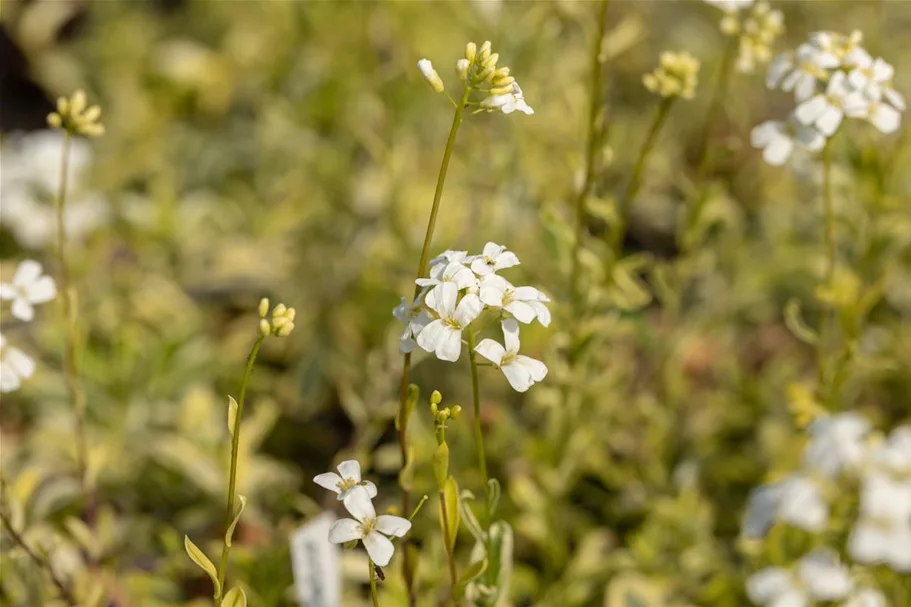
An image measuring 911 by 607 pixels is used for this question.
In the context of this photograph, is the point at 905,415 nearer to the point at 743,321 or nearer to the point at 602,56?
the point at 743,321

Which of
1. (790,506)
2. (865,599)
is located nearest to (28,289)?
(790,506)

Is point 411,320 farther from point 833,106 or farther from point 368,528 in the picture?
point 833,106

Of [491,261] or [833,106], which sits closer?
[491,261]

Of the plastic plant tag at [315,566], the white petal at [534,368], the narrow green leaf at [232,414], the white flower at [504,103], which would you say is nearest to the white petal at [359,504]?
the narrow green leaf at [232,414]

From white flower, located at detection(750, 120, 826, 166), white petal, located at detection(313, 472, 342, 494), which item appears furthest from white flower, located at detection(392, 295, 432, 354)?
white flower, located at detection(750, 120, 826, 166)

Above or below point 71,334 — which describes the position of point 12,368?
above

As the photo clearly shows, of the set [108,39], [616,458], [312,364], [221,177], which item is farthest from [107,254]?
[616,458]

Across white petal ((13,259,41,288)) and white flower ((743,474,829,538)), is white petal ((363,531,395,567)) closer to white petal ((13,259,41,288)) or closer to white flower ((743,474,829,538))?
white flower ((743,474,829,538))

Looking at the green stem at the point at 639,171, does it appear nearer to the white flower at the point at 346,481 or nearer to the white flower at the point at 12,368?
→ the white flower at the point at 346,481
